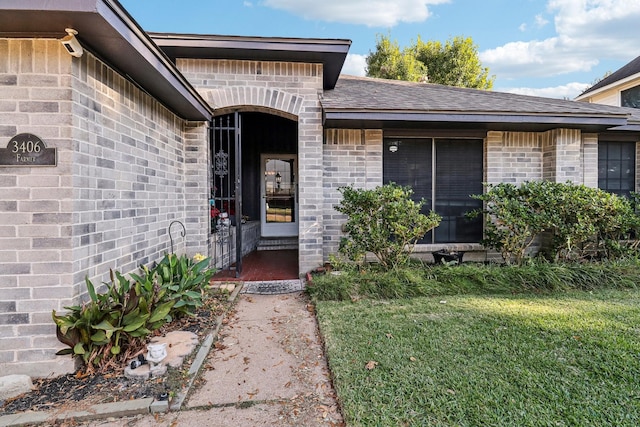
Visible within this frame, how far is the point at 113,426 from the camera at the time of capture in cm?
202

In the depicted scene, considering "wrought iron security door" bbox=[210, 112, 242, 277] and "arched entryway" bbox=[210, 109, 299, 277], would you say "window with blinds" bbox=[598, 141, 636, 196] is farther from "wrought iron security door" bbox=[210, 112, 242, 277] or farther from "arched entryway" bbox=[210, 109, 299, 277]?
"wrought iron security door" bbox=[210, 112, 242, 277]

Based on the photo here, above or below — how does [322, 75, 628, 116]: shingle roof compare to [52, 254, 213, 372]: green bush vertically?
above

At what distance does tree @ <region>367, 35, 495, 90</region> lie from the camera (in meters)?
18.3

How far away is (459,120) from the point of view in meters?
5.09

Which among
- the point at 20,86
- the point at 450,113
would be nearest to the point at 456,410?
the point at 20,86

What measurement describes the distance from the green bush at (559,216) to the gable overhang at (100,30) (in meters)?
4.93

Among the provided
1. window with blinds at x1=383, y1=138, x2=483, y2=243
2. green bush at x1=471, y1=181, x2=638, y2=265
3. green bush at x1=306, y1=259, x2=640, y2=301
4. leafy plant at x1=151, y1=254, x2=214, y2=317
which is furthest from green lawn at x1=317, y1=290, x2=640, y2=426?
window with blinds at x1=383, y1=138, x2=483, y2=243

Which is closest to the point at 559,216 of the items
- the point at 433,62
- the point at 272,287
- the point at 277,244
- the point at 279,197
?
the point at 272,287

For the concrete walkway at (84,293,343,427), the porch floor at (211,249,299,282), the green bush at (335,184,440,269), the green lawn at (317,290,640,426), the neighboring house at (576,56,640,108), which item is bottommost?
the concrete walkway at (84,293,343,427)

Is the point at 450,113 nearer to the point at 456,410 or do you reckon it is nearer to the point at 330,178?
the point at 330,178

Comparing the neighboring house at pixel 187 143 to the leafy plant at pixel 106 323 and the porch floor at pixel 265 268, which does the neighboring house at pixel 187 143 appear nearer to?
the leafy plant at pixel 106 323

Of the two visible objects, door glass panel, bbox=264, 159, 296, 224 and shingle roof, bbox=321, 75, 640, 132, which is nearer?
shingle roof, bbox=321, 75, 640, 132

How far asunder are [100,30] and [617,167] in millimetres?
8356

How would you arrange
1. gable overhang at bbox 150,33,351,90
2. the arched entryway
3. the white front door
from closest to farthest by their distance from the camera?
gable overhang at bbox 150,33,351,90 < the arched entryway < the white front door
